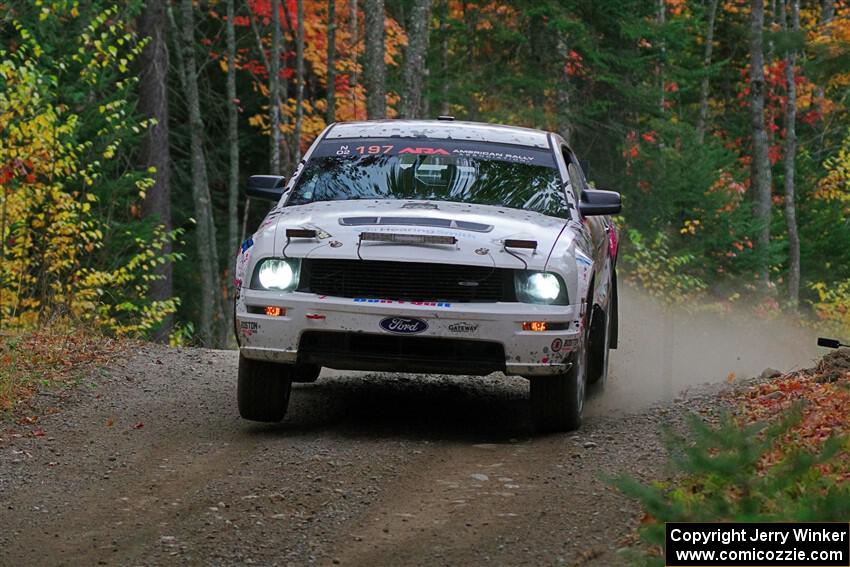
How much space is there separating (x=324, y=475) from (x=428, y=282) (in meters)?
1.44

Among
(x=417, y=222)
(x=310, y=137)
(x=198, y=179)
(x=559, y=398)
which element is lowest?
(x=310, y=137)

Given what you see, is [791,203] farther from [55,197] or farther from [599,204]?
[599,204]

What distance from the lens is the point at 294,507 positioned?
6.96 meters

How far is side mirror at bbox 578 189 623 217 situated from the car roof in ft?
2.02

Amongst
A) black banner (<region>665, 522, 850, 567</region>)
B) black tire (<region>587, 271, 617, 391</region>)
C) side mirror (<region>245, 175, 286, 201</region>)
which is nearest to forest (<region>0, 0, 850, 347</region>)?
side mirror (<region>245, 175, 286, 201</region>)

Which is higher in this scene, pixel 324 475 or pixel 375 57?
pixel 375 57

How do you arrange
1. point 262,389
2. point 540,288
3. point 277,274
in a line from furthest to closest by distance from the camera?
point 262,389, point 277,274, point 540,288

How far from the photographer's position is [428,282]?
8.37 m

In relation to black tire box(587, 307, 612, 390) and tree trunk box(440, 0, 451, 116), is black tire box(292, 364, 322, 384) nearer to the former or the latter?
black tire box(587, 307, 612, 390)

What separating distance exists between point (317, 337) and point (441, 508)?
1946 mm

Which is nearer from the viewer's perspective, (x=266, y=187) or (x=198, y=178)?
(x=266, y=187)

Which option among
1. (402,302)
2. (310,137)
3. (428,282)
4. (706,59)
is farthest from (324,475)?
(706,59)

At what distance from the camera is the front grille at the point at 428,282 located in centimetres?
836

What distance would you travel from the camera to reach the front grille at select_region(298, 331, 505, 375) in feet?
27.7
